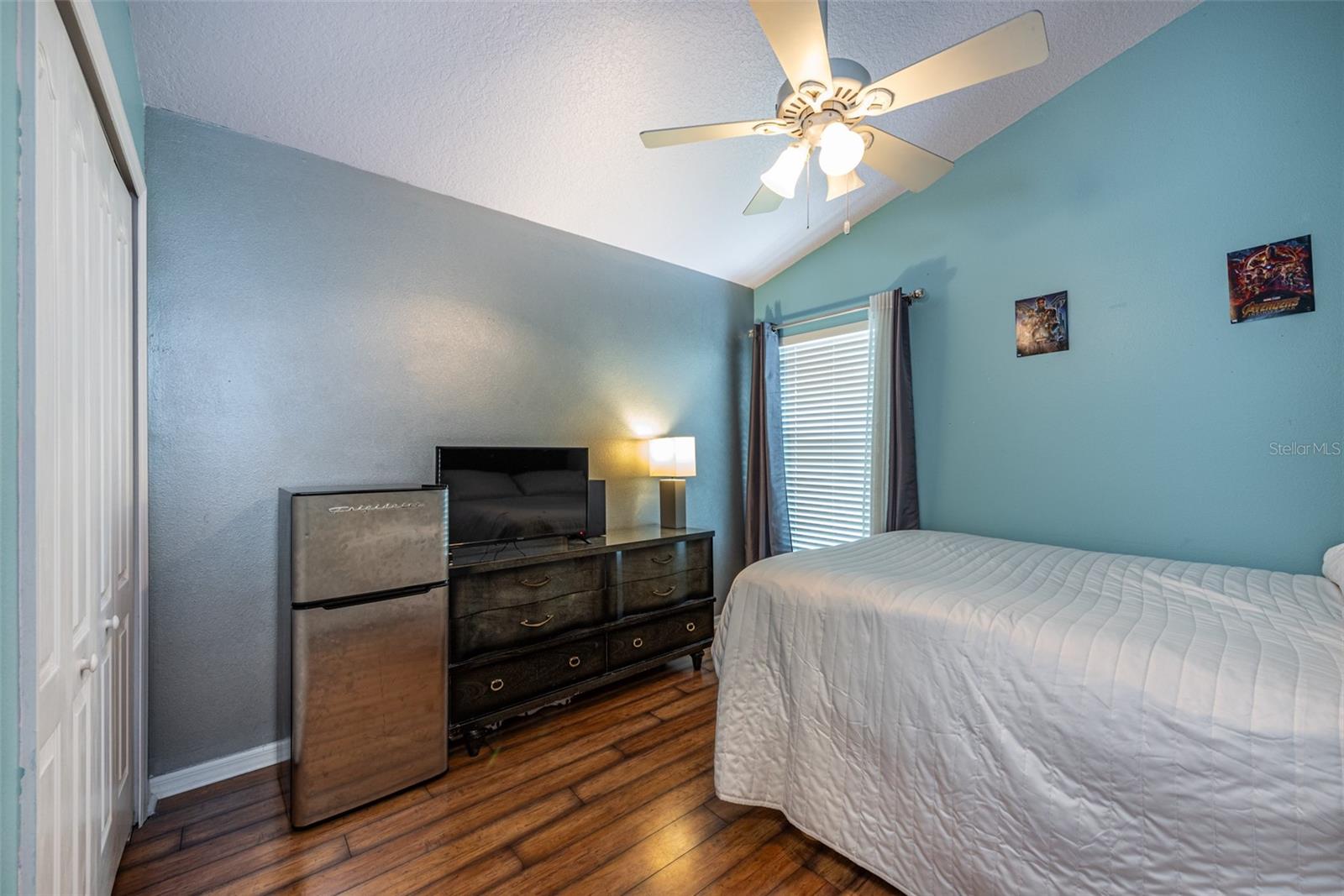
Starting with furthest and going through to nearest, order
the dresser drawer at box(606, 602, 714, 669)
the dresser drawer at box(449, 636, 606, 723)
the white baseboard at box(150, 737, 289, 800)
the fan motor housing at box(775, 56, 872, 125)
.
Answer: the dresser drawer at box(606, 602, 714, 669) < the dresser drawer at box(449, 636, 606, 723) < the white baseboard at box(150, 737, 289, 800) < the fan motor housing at box(775, 56, 872, 125)

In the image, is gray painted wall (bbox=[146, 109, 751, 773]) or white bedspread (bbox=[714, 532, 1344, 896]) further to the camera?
gray painted wall (bbox=[146, 109, 751, 773])

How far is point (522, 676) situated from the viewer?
2402mm

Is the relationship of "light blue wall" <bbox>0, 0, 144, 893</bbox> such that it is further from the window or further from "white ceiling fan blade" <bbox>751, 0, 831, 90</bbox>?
the window

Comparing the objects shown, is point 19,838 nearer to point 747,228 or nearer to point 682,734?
point 682,734

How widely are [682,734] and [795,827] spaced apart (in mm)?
704

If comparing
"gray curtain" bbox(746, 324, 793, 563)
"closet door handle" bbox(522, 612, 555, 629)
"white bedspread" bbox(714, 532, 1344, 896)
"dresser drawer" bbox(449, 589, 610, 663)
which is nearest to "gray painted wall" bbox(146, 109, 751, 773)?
"dresser drawer" bbox(449, 589, 610, 663)

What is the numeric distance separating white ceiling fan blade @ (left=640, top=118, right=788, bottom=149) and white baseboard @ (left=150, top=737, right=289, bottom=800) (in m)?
2.47

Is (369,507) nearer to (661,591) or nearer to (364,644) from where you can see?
(364,644)

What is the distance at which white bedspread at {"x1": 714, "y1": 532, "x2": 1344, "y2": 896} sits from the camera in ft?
3.42

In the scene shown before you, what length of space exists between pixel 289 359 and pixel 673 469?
1923 mm

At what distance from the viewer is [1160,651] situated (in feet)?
3.98

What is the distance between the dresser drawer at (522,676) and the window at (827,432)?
5.66 ft

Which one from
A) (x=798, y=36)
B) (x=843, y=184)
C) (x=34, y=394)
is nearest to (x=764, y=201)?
(x=843, y=184)

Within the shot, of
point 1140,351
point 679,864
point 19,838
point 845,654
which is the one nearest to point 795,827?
point 679,864
